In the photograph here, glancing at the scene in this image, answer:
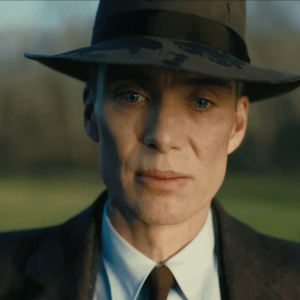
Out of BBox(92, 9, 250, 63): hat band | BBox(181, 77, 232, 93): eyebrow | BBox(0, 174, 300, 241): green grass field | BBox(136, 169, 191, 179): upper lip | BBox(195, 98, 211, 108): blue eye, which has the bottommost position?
BBox(0, 174, 300, 241): green grass field

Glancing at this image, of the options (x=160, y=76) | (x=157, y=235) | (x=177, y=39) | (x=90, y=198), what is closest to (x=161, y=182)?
(x=157, y=235)

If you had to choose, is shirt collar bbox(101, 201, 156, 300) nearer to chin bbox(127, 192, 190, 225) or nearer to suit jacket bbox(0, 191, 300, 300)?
suit jacket bbox(0, 191, 300, 300)

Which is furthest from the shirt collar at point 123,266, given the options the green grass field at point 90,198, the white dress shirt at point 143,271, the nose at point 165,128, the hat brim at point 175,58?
the green grass field at point 90,198

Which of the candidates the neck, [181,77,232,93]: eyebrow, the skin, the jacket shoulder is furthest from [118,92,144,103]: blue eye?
the jacket shoulder

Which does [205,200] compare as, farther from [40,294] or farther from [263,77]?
[40,294]

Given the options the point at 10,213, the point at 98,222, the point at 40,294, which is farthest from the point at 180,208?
the point at 10,213

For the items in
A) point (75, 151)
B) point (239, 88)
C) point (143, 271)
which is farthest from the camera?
point (75, 151)

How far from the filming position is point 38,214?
3.12m

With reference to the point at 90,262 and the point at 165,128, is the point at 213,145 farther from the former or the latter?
the point at 90,262

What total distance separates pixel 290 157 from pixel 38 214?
70.0 inches

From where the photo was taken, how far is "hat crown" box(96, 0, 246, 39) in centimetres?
133

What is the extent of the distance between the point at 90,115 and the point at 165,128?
444 millimetres

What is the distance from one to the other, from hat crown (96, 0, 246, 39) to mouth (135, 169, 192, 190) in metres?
0.49

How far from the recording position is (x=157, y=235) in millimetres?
1438
